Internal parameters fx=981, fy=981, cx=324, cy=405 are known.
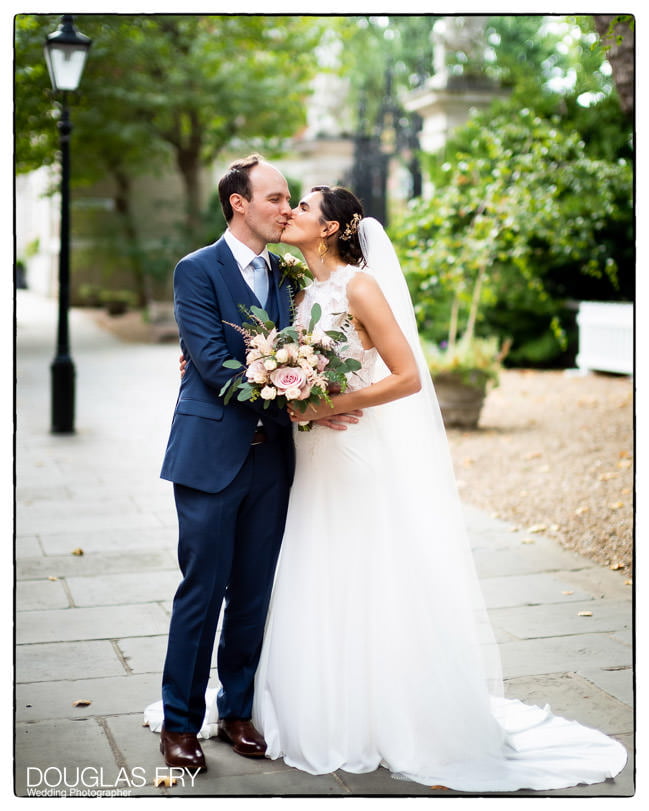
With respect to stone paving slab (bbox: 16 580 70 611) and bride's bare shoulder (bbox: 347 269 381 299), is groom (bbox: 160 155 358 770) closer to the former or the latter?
bride's bare shoulder (bbox: 347 269 381 299)

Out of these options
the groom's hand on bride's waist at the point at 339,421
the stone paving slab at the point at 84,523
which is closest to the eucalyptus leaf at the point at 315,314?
the groom's hand on bride's waist at the point at 339,421

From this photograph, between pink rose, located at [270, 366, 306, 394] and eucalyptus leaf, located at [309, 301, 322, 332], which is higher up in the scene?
eucalyptus leaf, located at [309, 301, 322, 332]

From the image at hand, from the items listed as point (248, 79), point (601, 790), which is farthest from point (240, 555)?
point (248, 79)

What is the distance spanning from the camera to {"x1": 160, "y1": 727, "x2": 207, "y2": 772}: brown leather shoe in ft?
12.0

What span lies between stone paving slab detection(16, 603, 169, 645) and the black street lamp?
5.77 meters

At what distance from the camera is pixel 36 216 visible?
38625 millimetres

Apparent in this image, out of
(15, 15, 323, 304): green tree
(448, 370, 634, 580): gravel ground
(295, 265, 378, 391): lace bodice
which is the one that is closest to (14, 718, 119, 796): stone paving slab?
(295, 265, 378, 391): lace bodice

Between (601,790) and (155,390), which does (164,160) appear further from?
(601,790)

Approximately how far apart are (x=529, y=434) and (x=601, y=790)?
7.09 meters

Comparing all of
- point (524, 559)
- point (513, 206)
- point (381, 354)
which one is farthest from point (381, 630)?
point (513, 206)

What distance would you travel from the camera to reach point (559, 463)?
9180 mm

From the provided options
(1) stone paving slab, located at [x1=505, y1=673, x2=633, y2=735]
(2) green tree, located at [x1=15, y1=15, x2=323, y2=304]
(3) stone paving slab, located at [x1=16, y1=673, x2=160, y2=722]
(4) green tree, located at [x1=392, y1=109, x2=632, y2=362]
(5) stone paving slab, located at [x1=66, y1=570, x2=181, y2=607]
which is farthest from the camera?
(2) green tree, located at [x1=15, y1=15, x2=323, y2=304]

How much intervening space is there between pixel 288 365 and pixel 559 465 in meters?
6.15

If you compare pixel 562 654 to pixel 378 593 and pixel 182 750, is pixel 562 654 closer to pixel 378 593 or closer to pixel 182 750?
pixel 378 593
